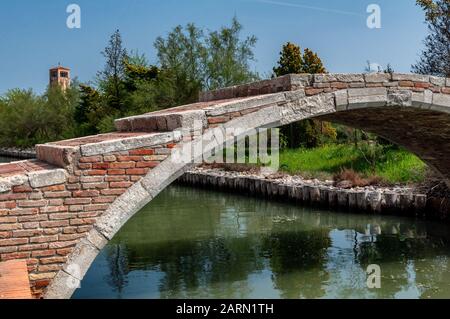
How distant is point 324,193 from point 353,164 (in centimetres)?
348

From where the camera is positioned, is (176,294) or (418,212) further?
(418,212)

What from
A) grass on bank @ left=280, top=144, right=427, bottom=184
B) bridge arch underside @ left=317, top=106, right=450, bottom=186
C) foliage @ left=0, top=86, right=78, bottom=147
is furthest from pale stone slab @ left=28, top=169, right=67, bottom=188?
foliage @ left=0, top=86, right=78, bottom=147

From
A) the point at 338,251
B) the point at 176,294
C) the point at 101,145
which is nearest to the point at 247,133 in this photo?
the point at 101,145

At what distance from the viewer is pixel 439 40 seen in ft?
70.8

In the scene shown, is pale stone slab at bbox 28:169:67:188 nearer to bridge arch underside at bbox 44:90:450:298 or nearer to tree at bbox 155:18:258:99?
bridge arch underside at bbox 44:90:450:298

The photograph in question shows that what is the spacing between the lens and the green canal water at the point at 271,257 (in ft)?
26.5

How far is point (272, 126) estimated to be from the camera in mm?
7016

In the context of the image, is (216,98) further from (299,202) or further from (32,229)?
(299,202)

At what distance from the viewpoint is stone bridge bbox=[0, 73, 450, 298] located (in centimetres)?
552

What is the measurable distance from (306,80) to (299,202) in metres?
8.36

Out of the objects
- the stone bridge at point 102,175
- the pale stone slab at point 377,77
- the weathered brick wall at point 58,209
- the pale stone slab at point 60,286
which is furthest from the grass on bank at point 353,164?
the pale stone slab at point 60,286

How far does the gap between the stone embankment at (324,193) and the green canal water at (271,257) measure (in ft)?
1.05

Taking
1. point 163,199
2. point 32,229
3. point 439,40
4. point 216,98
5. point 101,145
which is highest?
point 439,40

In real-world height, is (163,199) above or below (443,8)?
below
